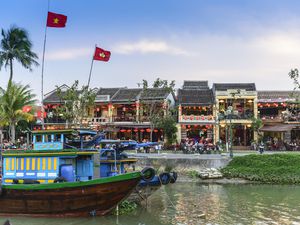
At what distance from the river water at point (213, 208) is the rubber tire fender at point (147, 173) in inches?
68.2

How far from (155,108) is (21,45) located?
52.4ft

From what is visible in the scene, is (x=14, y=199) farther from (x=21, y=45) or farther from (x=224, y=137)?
(x=224, y=137)

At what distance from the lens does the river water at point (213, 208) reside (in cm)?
1695

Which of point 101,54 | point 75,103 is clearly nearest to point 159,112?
point 75,103

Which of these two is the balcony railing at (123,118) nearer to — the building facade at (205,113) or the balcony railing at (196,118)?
the building facade at (205,113)

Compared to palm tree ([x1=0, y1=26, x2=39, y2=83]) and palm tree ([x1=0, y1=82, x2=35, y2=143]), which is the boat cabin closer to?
palm tree ([x1=0, y1=82, x2=35, y2=143])

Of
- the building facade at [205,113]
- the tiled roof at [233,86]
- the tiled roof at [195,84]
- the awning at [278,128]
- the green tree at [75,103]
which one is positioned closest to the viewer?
the green tree at [75,103]

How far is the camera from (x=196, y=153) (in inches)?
1449

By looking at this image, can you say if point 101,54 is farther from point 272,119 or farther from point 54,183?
point 272,119

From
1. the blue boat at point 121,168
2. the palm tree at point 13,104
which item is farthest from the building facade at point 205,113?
the blue boat at point 121,168

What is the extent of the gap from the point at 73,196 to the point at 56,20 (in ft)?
33.5

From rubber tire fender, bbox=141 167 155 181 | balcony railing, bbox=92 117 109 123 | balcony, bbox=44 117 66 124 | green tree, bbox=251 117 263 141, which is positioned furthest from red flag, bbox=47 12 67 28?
balcony, bbox=44 117 66 124

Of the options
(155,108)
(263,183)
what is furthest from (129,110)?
(263,183)

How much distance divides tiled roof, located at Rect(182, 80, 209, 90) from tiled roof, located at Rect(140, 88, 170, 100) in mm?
7006
